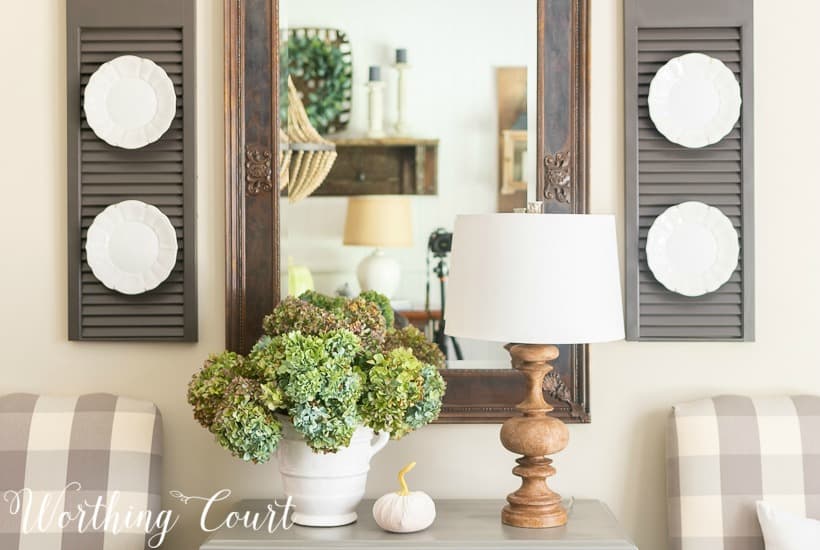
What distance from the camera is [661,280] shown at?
6.95 ft

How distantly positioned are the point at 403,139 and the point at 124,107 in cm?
66

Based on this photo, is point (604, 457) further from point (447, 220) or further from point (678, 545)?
point (447, 220)

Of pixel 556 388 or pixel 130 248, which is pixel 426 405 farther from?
pixel 130 248

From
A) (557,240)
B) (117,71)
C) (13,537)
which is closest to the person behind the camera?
(557,240)

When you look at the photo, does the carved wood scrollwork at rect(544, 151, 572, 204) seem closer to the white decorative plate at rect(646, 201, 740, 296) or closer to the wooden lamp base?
the white decorative plate at rect(646, 201, 740, 296)

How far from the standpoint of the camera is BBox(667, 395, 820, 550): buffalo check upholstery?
2.01 metres

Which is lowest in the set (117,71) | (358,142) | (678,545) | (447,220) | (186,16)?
(678,545)

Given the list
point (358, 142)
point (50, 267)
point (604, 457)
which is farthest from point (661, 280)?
point (50, 267)

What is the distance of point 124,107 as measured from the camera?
2.14 meters

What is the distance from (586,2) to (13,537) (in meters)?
1.78

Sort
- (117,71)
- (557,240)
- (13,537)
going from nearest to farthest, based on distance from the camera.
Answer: (557,240) < (13,537) < (117,71)

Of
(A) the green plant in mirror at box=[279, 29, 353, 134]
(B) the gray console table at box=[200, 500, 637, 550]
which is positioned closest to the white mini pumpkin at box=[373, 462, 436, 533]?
(B) the gray console table at box=[200, 500, 637, 550]

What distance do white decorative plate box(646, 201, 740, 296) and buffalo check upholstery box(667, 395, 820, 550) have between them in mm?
308

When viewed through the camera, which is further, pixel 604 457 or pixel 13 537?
pixel 604 457
